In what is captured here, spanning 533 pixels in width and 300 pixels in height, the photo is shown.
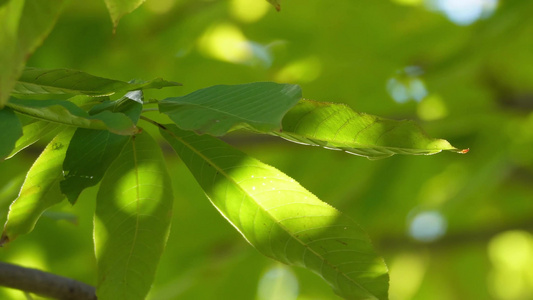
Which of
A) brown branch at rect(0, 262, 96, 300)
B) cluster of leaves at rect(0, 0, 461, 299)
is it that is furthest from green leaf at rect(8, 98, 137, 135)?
brown branch at rect(0, 262, 96, 300)

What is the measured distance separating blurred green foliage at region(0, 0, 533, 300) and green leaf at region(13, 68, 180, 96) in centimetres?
81

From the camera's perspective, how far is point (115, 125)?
1.44ft

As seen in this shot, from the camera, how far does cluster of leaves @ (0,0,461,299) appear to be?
0.47m

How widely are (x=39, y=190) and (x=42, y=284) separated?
128mm

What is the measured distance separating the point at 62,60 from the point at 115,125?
1.03 meters

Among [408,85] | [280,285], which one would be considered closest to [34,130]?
[408,85]

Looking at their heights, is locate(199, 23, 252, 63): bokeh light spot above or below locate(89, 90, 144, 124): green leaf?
below

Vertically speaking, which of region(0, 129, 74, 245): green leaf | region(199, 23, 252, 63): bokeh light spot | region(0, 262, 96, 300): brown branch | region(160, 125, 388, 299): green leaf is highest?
region(160, 125, 388, 299): green leaf

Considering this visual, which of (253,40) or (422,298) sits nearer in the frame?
(253,40)

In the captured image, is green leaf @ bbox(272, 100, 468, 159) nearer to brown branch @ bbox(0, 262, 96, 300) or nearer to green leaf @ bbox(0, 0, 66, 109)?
green leaf @ bbox(0, 0, 66, 109)

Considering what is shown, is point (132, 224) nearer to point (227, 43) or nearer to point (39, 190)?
point (39, 190)

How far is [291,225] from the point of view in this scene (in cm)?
57

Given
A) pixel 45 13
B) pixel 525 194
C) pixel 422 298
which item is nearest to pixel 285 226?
pixel 45 13

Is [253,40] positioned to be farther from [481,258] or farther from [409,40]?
[481,258]
